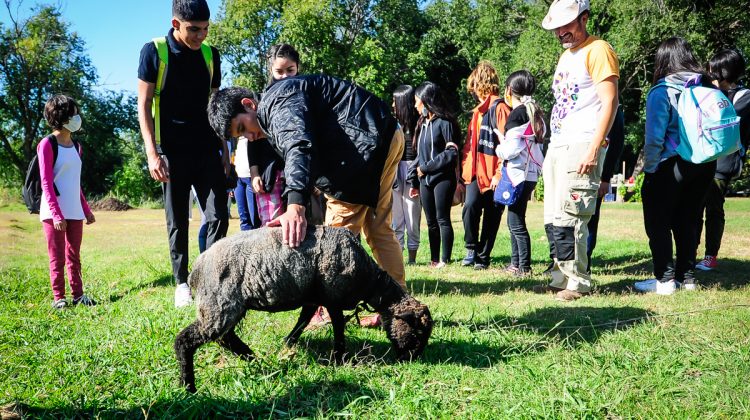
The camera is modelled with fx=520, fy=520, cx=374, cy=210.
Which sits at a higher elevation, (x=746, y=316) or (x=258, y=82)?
(x=258, y=82)

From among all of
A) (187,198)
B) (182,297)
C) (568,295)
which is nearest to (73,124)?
(187,198)

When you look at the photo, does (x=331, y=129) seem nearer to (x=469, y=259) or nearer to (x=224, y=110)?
(x=224, y=110)

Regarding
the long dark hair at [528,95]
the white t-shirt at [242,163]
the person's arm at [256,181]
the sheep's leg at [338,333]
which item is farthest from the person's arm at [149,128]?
the long dark hair at [528,95]

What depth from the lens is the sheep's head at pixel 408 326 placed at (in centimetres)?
340

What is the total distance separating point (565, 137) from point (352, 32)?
34.9 metres

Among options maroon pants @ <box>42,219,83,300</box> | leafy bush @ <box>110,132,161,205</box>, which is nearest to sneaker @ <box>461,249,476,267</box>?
maroon pants @ <box>42,219,83,300</box>

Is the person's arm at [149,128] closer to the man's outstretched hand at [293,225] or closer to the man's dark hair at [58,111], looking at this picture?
the man's dark hair at [58,111]

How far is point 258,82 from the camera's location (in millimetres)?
37750

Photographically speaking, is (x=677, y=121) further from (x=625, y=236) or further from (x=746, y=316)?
(x=625, y=236)

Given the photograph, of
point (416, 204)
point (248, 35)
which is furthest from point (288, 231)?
point (248, 35)

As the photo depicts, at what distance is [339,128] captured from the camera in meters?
3.69

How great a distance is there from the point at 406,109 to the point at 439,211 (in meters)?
1.60

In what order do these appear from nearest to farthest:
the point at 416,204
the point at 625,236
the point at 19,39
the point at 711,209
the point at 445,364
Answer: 1. the point at 445,364
2. the point at 711,209
3. the point at 416,204
4. the point at 625,236
5. the point at 19,39

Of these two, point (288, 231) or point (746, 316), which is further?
point (746, 316)
